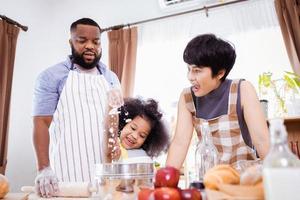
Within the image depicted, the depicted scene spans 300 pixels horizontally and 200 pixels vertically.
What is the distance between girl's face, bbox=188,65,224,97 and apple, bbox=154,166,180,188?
63cm

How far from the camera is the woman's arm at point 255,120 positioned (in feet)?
3.80

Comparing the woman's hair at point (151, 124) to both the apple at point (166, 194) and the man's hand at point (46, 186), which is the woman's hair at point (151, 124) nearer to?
the man's hand at point (46, 186)

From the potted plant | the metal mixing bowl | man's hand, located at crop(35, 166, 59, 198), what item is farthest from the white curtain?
the metal mixing bowl

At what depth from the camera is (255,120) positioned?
1183 millimetres

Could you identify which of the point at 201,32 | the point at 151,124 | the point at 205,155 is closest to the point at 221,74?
the point at 205,155

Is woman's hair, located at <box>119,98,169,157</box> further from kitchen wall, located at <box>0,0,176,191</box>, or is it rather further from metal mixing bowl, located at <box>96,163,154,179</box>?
kitchen wall, located at <box>0,0,176,191</box>

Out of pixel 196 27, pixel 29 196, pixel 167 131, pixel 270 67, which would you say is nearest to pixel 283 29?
pixel 270 67

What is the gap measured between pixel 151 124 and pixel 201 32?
1583 mm

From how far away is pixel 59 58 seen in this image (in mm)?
3680

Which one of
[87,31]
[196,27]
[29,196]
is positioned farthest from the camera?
[196,27]

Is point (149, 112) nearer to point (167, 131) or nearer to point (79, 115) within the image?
point (167, 131)

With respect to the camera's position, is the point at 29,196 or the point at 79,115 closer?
the point at 29,196

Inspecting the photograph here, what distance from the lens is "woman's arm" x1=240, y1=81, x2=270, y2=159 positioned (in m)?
1.16

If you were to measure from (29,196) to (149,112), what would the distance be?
813mm
